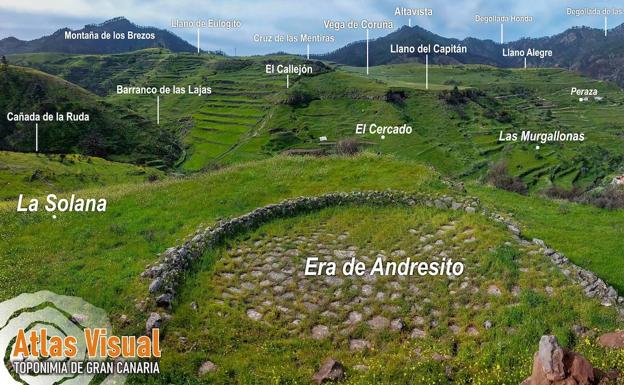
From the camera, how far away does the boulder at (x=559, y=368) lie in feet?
28.1

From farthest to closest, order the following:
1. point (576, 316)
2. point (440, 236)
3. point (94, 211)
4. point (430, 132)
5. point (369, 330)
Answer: point (430, 132) → point (94, 211) → point (440, 236) → point (369, 330) → point (576, 316)

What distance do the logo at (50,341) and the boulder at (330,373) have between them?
485 centimetres

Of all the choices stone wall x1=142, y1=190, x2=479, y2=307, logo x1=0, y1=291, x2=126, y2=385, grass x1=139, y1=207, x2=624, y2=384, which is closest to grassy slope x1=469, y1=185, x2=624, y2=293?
grass x1=139, y1=207, x2=624, y2=384

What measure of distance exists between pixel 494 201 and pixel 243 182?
48.4ft

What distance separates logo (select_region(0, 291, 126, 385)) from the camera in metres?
11.7

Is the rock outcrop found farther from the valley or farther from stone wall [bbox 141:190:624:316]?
stone wall [bbox 141:190:624:316]

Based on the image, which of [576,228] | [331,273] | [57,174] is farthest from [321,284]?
[57,174]

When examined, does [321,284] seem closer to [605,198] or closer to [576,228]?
[576,228]

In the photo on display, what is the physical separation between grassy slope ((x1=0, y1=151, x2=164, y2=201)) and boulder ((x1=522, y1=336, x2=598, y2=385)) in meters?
97.6

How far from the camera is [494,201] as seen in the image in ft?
85.4

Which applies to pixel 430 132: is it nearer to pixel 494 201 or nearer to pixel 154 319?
pixel 494 201

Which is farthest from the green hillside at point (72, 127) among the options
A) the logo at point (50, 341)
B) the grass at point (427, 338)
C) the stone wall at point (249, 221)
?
the grass at point (427, 338)

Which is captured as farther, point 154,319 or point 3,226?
point 3,226

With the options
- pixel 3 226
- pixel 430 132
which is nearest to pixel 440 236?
pixel 3 226
